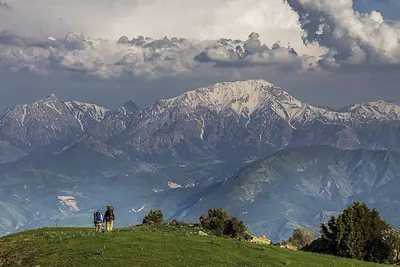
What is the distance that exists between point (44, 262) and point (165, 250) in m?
11.9

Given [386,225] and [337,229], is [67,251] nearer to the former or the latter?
[337,229]

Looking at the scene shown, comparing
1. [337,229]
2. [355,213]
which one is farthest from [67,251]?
[355,213]

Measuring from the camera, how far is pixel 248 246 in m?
61.5

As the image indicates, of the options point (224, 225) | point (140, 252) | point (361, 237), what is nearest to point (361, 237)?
point (361, 237)

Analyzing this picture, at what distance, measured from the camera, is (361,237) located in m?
86.5

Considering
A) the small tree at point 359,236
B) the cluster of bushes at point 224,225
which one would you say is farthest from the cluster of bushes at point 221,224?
the small tree at point 359,236

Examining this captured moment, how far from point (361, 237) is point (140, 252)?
46468mm

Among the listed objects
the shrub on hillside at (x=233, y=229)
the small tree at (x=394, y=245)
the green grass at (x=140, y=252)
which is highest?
the shrub on hillside at (x=233, y=229)

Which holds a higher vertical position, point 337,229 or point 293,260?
point 337,229

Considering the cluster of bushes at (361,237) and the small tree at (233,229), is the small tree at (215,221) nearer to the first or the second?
the small tree at (233,229)

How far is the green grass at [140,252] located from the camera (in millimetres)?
50875

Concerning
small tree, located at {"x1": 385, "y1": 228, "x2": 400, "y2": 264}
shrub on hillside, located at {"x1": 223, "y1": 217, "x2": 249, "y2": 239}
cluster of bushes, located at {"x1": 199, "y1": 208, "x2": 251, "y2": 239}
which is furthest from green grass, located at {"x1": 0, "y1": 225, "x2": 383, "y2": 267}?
shrub on hillside, located at {"x1": 223, "y1": 217, "x2": 249, "y2": 239}

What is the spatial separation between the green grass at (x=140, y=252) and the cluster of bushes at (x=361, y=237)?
23.6 meters

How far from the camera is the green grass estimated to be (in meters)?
50.9
